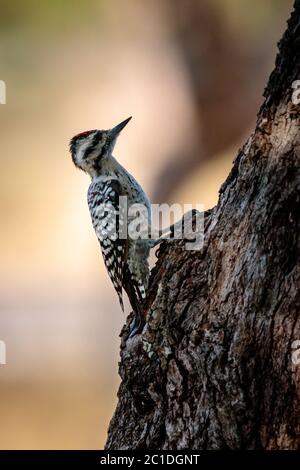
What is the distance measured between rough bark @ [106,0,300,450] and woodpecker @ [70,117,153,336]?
1078mm

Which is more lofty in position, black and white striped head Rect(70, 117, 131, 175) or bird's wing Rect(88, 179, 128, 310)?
black and white striped head Rect(70, 117, 131, 175)

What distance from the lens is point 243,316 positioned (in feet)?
10.9

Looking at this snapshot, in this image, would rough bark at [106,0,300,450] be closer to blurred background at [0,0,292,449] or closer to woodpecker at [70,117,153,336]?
woodpecker at [70,117,153,336]

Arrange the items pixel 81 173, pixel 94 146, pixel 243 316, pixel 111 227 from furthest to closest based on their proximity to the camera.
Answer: pixel 81 173
pixel 94 146
pixel 111 227
pixel 243 316

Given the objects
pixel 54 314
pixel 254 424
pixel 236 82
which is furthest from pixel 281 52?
pixel 54 314

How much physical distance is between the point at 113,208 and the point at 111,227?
11 centimetres

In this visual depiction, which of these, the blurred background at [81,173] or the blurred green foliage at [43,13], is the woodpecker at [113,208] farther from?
the blurred green foliage at [43,13]

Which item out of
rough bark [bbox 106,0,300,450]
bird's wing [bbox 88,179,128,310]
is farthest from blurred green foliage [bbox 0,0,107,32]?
rough bark [bbox 106,0,300,450]

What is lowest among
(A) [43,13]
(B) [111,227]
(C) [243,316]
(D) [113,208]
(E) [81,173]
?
(C) [243,316]

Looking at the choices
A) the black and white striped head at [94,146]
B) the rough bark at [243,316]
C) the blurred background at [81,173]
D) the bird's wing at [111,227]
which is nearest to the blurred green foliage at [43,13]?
the blurred background at [81,173]

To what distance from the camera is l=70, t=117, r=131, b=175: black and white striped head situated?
5555mm

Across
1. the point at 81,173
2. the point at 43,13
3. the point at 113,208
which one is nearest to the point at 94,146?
the point at 113,208

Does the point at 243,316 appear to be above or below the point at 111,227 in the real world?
below

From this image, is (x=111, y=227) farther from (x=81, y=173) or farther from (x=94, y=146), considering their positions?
(x=81, y=173)
